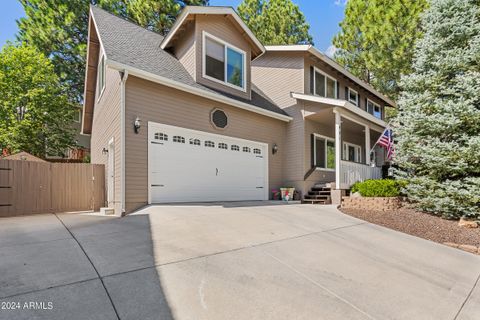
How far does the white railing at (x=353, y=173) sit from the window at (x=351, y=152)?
2.23 meters

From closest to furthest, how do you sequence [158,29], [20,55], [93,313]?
[93,313] < [20,55] < [158,29]

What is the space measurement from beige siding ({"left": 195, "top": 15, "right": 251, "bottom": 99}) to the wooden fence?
4.67 m

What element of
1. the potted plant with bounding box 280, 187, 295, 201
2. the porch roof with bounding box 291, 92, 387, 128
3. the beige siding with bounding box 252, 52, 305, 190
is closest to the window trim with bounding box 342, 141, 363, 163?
the porch roof with bounding box 291, 92, 387, 128

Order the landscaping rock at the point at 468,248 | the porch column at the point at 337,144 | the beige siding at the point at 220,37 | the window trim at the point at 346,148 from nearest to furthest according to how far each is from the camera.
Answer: the landscaping rock at the point at 468,248
the beige siding at the point at 220,37
the porch column at the point at 337,144
the window trim at the point at 346,148

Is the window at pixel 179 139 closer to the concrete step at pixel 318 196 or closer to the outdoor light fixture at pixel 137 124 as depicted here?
the outdoor light fixture at pixel 137 124

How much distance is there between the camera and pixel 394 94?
1927 cm

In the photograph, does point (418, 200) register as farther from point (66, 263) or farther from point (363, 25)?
point (363, 25)

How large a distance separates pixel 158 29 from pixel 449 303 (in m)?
20.6

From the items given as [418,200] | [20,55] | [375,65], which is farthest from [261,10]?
[418,200]

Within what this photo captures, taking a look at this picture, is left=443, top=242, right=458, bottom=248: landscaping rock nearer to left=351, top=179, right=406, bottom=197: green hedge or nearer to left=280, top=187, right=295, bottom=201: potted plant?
left=351, top=179, right=406, bottom=197: green hedge

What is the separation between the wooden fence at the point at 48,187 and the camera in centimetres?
730

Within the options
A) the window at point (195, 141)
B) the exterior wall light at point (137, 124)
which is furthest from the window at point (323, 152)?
the exterior wall light at point (137, 124)

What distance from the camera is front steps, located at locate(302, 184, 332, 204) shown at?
9.63 meters

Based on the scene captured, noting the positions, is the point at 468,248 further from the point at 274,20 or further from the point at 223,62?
the point at 274,20
